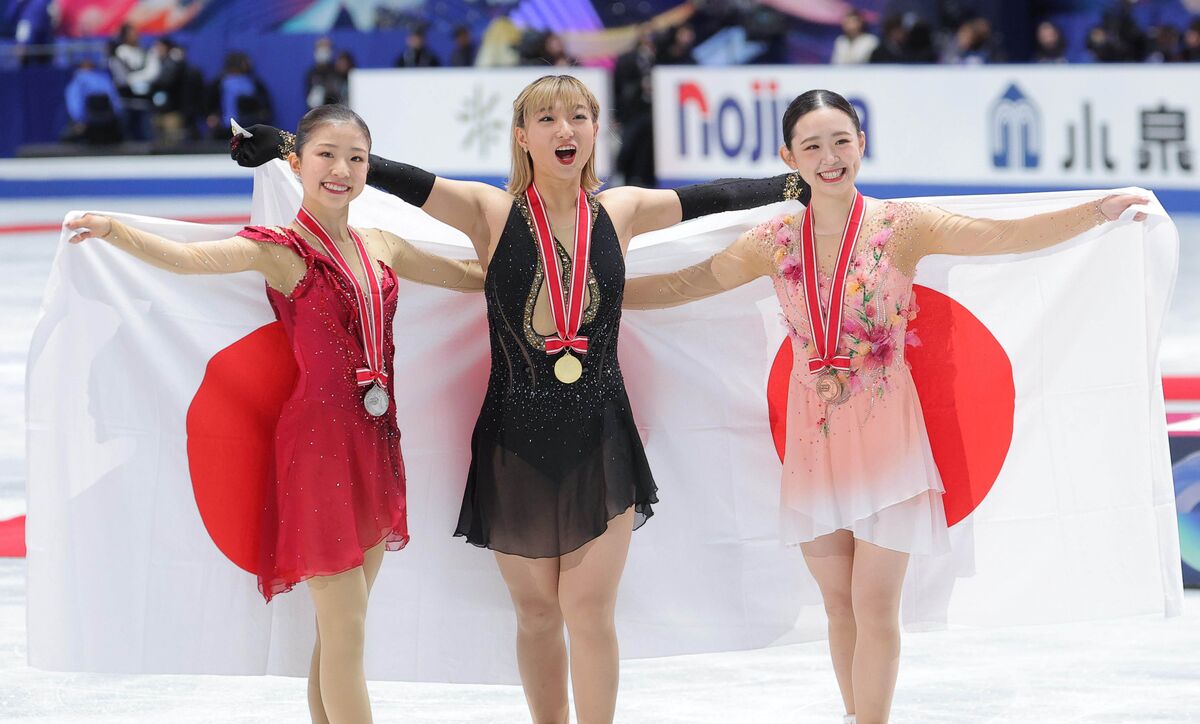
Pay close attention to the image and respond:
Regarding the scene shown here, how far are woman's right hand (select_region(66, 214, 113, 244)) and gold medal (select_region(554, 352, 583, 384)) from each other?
0.86 m

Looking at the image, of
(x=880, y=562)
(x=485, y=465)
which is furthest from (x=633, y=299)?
(x=880, y=562)

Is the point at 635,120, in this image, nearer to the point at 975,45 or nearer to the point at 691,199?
the point at 975,45

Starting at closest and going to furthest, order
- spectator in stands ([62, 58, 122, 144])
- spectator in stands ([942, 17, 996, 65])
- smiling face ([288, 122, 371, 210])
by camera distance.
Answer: smiling face ([288, 122, 371, 210])
spectator in stands ([942, 17, 996, 65])
spectator in stands ([62, 58, 122, 144])

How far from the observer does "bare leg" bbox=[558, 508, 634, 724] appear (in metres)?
3.03

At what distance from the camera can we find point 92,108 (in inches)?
648

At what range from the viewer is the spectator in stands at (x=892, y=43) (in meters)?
13.3

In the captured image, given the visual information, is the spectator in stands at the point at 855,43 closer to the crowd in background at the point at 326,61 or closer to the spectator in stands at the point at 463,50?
the crowd in background at the point at 326,61

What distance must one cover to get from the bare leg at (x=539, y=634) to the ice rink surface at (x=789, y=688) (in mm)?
489

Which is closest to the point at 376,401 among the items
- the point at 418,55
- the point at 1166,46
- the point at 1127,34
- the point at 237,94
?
the point at 1166,46

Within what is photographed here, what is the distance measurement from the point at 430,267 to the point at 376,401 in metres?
0.39

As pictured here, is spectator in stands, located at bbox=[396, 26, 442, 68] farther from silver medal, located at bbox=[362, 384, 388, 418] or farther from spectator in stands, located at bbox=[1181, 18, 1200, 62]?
silver medal, located at bbox=[362, 384, 388, 418]

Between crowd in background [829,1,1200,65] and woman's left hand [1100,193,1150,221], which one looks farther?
crowd in background [829,1,1200,65]

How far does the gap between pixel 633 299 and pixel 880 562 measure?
2.45 ft

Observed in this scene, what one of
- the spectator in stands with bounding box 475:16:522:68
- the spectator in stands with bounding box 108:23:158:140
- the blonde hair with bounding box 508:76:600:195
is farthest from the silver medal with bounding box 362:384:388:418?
the spectator in stands with bounding box 108:23:158:140
